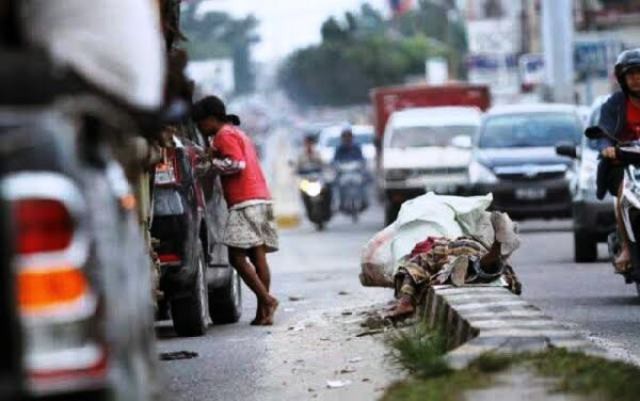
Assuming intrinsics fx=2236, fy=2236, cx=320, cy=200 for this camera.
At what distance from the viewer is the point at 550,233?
30328mm

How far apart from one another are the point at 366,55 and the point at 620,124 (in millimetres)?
124013

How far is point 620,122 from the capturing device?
15414 mm

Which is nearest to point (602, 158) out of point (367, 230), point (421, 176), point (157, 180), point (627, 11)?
point (157, 180)

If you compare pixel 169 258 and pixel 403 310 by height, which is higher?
pixel 169 258

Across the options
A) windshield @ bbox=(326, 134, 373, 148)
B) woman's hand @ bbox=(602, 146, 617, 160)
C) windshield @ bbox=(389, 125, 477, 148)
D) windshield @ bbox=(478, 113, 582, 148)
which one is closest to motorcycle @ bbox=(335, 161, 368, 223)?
windshield @ bbox=(389, 125, 477, 148)

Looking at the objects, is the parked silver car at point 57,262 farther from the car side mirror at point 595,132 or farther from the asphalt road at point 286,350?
the car side mirror at point 595,132

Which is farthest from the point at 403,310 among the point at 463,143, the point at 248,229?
the point at 463,143

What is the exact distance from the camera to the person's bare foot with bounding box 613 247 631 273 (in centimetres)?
1510

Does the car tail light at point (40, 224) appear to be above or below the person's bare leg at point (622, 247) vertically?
above

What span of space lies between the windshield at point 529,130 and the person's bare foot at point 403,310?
16.4 meters

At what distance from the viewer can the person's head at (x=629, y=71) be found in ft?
49.4

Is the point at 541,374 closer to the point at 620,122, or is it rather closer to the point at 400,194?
the point at 620,122

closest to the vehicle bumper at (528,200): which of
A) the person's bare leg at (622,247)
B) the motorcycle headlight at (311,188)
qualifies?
the motorcycle headlight at (311,188)

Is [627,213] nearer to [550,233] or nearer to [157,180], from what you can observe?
[157,180]
